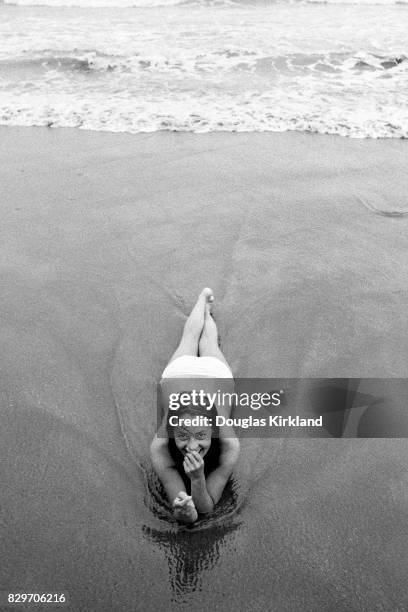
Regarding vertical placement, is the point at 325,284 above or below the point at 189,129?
below

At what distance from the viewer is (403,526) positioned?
2816 mm

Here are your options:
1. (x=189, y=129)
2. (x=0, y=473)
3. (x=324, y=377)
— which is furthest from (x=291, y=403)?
(x=189, y=129)

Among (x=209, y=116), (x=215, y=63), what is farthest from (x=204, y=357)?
(x=215, y=63)

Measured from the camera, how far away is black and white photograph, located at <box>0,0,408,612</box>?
2676 millimetres

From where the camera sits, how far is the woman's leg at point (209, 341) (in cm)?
389

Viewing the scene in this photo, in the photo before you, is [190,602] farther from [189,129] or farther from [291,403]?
[189,129]

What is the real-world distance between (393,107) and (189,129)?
12.6 feet

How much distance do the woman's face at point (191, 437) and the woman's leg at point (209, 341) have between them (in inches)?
42.7

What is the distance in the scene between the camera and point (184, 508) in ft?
8.64

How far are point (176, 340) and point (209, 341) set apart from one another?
37 cm

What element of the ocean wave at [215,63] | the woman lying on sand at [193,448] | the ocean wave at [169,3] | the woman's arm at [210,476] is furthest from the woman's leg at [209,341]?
the ocean wave at [169,3]

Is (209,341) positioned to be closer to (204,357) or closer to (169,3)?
(204,357)

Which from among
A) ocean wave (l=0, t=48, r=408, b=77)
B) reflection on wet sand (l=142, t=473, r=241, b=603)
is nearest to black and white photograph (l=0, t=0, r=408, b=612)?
reflection on wet sand (l=142, t=473, r=241, b=603)

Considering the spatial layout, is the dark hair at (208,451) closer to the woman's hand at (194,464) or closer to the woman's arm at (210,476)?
the woman's arm at (210,476)
